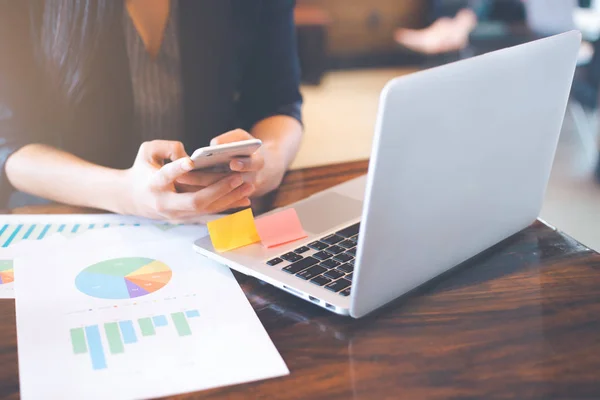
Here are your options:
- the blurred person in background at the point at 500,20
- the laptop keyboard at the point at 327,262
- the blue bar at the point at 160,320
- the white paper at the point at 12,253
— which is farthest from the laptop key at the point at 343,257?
the blurred person in background at the point at 500,20

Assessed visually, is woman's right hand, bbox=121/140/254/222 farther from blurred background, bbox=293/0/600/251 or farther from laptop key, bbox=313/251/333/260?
blurred background, bbox=293/0/600/251

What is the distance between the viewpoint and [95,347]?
2.07ft

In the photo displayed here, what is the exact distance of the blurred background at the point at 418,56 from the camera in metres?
2.82

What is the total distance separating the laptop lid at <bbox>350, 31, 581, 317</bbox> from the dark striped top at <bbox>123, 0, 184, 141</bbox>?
2.57 ft

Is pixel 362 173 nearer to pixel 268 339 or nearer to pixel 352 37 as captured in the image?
pixel 268 339

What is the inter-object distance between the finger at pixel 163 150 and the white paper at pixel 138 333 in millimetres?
132

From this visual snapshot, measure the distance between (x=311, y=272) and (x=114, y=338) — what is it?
0.23 m

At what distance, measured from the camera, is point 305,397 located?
0.57 metres

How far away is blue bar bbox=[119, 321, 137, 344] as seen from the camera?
2.11 ft

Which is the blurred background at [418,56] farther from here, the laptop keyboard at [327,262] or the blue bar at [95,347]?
the blue bar at [95,347]

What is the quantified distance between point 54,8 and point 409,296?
2.93ft

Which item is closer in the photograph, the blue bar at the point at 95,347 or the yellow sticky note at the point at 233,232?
the blue bar at the point at 95,347

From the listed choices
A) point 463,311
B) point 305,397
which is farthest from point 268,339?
point 463,311

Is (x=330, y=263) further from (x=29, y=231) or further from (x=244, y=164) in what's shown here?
(x=29, y=231)
